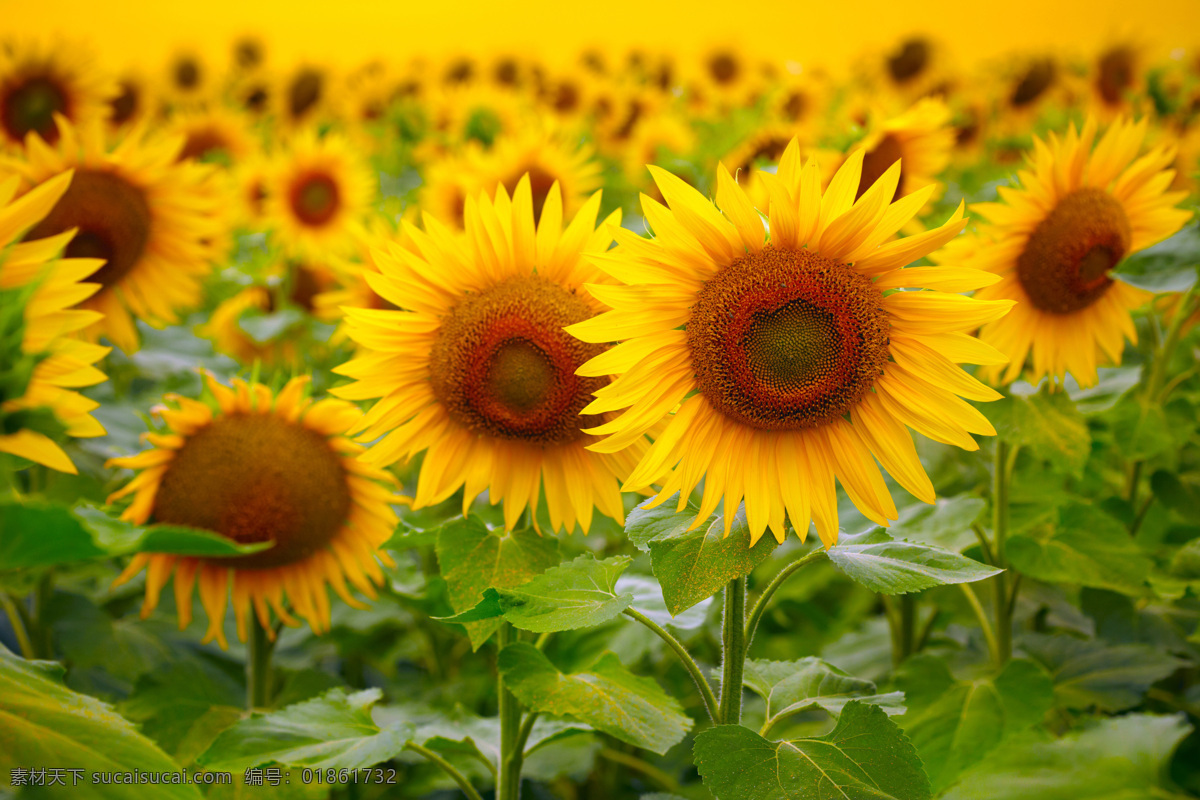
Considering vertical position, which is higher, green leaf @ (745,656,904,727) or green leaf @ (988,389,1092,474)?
green leaf @ (988,389,1092,474)

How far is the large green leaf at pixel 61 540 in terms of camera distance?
84 centimetres

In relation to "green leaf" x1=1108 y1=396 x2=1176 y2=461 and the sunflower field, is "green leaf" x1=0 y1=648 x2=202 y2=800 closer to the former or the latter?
the sunflower field

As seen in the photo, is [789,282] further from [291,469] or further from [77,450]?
[77,450]

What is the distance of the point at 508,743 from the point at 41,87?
396 cm

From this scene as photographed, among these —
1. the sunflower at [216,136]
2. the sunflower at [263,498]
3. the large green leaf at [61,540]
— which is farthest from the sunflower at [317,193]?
the large green leaf at [61,540]

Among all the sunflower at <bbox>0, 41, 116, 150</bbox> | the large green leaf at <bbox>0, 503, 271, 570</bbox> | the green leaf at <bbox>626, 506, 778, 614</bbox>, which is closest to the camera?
the large green leaf at <bbox>0, 503, 271, 570</bbox>

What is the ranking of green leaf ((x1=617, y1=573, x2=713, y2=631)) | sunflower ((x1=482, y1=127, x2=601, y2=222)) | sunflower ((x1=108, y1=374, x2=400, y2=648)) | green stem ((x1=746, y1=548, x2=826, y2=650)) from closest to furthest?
green stem ((x1=746, y1=548, x2=826, y2=650)) < green leaf ((x1=617, y1=573, x2=713, y2=631)) < sunflower ((x1=108, y1=374, x2=400, y2=648)) < sunflower ((x1=482, y1=127, x2=601, y2=222))

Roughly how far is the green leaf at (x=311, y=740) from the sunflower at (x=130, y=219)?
4.83 ft

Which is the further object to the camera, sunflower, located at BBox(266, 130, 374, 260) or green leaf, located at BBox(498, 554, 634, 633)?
sunflower, located at BBox(266, 130, 374, 260)

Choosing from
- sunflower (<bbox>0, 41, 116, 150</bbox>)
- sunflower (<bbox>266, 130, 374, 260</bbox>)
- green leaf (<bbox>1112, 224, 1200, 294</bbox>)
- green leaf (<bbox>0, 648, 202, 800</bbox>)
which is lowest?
green leaf (<bbox>0, 648, 202, 800</bbox>)

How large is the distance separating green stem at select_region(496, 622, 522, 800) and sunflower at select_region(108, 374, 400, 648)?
1.70 feet

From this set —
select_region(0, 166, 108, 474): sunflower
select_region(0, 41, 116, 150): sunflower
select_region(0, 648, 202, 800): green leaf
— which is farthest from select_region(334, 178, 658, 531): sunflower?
select_region(0, 41, 116, 150): sunflower

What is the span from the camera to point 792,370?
51.4 inches

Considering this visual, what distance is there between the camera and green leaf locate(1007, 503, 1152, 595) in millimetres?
1762
